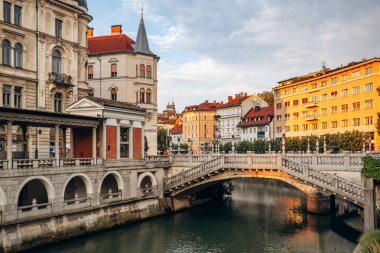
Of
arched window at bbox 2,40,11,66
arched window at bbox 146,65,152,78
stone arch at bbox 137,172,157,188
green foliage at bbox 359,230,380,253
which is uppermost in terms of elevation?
arched window at bbox 146,65,152,78

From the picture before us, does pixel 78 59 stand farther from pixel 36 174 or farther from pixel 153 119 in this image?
pixel 36 174

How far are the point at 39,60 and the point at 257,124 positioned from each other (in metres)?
69.7

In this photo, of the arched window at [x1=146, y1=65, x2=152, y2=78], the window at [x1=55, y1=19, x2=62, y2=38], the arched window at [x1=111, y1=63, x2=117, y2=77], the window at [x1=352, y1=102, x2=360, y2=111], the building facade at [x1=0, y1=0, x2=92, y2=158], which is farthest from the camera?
the window at [x1=352, y1=102, x2=360, y2=111]

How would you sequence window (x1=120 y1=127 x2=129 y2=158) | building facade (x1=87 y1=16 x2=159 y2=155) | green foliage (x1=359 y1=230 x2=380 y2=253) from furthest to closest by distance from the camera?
building facade (x1=87 y1=16 x2=159 y2=155)
window (x1=120 y1=127 x2=129 y2=158)
green foliage (x1=359 y1=230 x2=380 y2=253)

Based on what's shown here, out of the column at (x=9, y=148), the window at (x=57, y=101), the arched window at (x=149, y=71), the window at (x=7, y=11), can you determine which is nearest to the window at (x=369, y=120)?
the arched window at (x=149, y=71)

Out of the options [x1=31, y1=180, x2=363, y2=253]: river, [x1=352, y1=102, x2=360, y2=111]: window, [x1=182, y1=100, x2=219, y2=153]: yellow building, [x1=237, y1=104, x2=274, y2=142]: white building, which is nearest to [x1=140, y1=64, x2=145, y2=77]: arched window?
[x1=31, y1=180, x2=363, y2=253]: river

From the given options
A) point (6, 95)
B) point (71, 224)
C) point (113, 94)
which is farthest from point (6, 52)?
point (113, 94)

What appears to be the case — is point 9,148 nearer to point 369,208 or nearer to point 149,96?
point 369,208

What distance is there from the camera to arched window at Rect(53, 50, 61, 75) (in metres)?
48.2

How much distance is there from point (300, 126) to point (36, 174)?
67.5 metres

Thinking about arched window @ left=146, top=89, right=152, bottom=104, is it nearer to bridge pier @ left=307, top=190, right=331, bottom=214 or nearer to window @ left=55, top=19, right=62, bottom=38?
window @ left=55, top=19, right=62, bottom=38

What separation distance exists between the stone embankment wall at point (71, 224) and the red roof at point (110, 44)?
2817 centimetres

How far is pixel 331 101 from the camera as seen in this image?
82.6 meters

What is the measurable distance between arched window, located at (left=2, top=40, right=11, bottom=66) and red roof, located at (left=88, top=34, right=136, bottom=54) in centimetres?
2335
